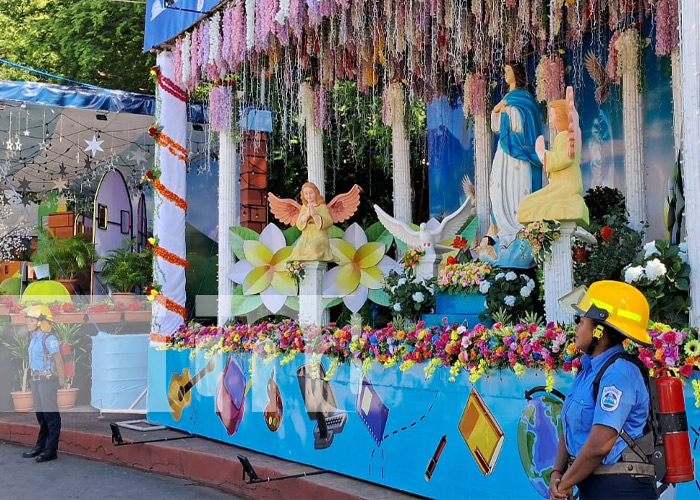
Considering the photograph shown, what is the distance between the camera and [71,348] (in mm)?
12547

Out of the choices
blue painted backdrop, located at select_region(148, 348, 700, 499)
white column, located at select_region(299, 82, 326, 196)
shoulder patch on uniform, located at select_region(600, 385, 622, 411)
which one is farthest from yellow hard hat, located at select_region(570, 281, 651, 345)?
white column, located at select_region(299, 82, 326, 196)

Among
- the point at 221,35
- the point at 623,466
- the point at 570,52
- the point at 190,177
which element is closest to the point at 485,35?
the point at 570,52

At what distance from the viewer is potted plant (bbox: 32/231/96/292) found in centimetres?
1513

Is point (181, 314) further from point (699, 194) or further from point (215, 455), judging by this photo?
point (699, 194)

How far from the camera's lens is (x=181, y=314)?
10.1m

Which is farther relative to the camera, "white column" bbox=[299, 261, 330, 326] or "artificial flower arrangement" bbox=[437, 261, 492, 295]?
"white column" bbox=[299, 261, 330, 326]

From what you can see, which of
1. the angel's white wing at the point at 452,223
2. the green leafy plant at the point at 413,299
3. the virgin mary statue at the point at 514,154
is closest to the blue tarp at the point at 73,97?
the angel's white wing at the point at 452,223

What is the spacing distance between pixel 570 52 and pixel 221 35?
4140 millimetres

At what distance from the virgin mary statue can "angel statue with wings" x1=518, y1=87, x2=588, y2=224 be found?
2.56m

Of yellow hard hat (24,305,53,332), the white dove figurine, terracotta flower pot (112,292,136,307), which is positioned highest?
the white dove figurine

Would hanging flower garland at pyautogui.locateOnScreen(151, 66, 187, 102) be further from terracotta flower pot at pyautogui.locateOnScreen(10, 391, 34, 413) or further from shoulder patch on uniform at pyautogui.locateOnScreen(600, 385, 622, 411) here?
shoulder patch on uniform at pyautogui.locateOnScreen(600, 385, 622, 411)

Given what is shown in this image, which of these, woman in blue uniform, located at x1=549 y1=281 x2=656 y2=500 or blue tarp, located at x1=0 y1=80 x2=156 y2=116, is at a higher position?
blue tarp, located at x1=0 y1=80 x2=156 y2=116

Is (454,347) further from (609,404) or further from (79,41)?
(79,41)

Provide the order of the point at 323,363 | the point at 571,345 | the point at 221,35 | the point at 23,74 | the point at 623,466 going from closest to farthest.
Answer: the point at 623,466, the point at 571,345, the point at 323,363, the point at 221,35, the point at 23,74
